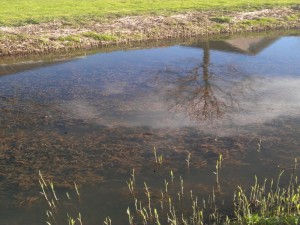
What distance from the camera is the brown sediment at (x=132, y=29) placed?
111 feet

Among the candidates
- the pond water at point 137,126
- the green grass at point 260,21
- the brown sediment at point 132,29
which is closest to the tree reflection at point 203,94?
the pond water at point 137,126

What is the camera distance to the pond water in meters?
14.0

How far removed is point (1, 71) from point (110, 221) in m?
20.3

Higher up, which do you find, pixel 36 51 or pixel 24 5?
pixel 24 5

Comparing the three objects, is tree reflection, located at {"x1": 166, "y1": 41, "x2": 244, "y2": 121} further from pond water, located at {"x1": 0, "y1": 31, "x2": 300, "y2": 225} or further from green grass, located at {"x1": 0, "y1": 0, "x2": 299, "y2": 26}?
green grass, located at {"x1": 0, "y1": 0, "x2": 299, "y2": 26}

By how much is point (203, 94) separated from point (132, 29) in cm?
1763

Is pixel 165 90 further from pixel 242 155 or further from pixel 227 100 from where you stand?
pixel 242 155

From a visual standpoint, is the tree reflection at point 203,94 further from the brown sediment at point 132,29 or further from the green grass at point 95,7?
the green grass at point 95,7

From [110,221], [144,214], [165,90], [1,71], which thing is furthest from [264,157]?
[1,71]

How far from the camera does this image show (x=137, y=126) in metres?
19.1

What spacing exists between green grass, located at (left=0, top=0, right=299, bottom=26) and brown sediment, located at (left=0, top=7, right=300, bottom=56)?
2098mm

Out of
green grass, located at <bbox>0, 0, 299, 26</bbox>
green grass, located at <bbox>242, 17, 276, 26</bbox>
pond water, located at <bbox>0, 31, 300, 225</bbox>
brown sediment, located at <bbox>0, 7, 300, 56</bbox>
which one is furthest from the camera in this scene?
green grass, located at <bbox>242, 17, 276, 26</bbox>

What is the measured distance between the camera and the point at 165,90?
23828 mm

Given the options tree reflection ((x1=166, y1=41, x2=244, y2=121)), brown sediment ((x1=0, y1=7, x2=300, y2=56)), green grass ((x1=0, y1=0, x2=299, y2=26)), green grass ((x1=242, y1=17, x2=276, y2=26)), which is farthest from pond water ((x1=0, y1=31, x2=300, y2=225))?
green grass ((x1=0, y1=0, x2=299, y2=26))
